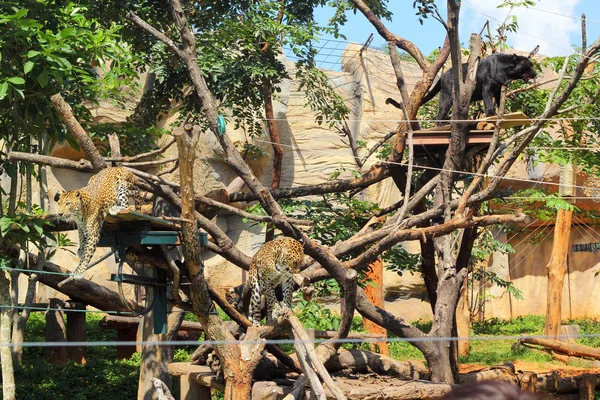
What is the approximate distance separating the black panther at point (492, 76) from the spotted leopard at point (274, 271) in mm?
2666

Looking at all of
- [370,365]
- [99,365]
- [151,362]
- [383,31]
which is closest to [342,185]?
[383,31]

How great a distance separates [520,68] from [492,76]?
0.37 metres

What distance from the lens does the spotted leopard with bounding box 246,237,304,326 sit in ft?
24.0

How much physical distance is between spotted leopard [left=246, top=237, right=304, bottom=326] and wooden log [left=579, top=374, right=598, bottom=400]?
4.84 meters

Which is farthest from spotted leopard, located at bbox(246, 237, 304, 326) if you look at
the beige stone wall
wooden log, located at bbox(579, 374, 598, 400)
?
the beige stone wall

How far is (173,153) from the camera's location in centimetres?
1719

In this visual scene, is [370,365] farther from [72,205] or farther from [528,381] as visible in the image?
[72,205]

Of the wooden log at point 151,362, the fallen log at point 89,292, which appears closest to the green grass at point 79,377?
the fallen log at point 89,292

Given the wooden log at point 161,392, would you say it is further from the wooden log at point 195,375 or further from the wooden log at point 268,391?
the wooden log at point 195,375

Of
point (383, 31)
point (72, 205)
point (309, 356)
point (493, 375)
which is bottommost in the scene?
point (493, 375)

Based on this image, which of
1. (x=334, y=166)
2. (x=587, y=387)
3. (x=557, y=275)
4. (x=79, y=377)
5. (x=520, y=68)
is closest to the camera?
(x=520, y=68)

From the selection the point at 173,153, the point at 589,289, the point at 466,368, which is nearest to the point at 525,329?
the point at 589,289

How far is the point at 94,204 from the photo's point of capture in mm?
6570

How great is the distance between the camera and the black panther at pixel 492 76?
9.16 meters
